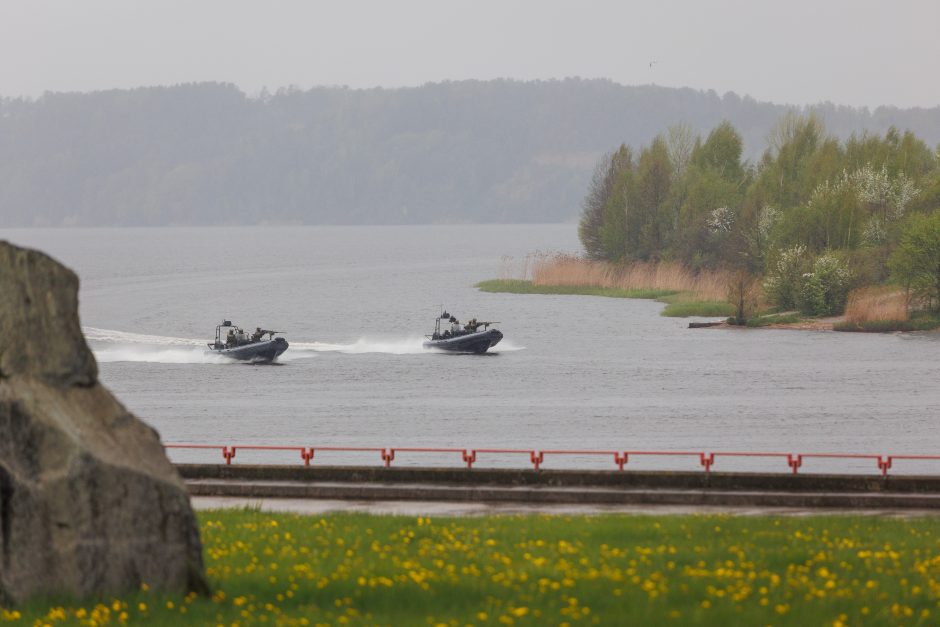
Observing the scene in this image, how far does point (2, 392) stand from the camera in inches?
763

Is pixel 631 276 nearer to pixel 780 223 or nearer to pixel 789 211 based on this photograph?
pixel 789 211

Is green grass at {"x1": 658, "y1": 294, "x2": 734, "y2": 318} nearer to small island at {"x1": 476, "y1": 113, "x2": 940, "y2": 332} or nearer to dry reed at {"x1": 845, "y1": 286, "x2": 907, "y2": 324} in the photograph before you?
small island at {"x1": 476, "y1": 113, "x2": 940, "y2": 332}

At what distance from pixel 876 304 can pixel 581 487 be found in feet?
322

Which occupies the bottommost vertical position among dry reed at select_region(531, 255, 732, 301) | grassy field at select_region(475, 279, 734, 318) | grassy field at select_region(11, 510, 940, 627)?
grassy field at select_region(11, 510, 940, 627)

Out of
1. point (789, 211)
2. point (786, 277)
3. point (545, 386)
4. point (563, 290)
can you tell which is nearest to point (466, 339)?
point (545, 386)

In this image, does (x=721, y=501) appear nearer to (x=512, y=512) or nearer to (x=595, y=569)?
(x=512, y=512)

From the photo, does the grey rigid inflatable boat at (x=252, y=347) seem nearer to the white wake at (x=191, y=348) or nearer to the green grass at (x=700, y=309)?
the white wake at (x=191, y=348)

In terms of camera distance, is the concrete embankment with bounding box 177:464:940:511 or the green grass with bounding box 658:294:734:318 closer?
the concrete embankment with bounding box 177:464:940:511

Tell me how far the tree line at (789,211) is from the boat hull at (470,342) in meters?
31.5

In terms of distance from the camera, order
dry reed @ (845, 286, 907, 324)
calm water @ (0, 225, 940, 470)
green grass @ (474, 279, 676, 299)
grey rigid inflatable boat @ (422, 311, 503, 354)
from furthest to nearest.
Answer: green grass @ (474, 279, 676, 299)
dry reed @ (845, 286, 907, 324)
grey rigid inflatable boat @ (422, 311, 503, 354)
calm water @ (0, 225, 940, 470)

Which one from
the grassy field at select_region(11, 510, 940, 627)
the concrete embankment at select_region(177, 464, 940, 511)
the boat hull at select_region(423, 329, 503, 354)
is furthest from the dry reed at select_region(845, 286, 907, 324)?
the grassy field at select_region(11, 510, 940, 627)

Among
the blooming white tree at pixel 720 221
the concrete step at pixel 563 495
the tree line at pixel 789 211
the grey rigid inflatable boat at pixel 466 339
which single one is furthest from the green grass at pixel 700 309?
the concrete step at pixel 563 495

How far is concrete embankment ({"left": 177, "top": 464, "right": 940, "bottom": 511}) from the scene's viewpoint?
30922 mm

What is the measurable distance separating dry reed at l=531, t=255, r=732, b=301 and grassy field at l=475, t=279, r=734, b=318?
0.87 metres
